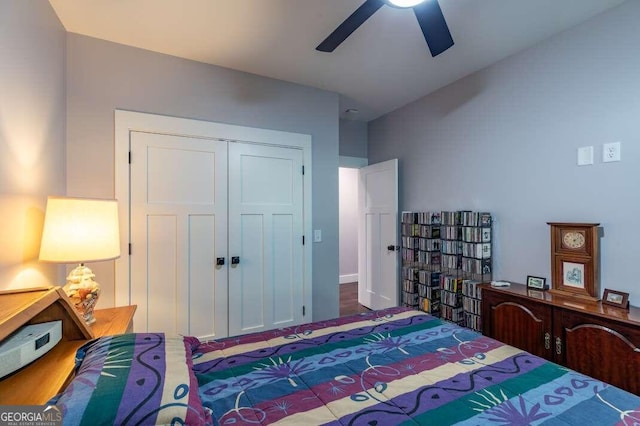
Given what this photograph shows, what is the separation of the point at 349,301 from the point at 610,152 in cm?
337

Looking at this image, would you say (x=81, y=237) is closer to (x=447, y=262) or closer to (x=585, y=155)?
(x=447, y=262)

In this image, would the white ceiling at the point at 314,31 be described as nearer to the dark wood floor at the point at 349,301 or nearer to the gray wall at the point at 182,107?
the gray wall at the point at 182,107

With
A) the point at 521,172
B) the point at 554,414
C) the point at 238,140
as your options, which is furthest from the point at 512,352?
the point at 238,140

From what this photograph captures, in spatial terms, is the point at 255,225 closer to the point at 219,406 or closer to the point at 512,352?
the point at 219,406

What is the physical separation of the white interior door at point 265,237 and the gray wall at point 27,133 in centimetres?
117

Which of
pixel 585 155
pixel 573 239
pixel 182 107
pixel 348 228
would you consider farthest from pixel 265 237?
pixel 348 228

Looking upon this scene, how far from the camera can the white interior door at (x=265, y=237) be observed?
2572 millimetres

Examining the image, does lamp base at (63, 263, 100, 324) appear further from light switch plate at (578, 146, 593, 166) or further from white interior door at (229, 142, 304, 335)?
light switch plate at (578, 146, 593, 166)

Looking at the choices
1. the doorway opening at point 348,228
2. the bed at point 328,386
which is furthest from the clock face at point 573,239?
the doorway opening at point 348,228

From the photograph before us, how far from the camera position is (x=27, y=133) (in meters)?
1.47

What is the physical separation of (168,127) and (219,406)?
6.80 feet

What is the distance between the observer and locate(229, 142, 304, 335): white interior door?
2.57 m

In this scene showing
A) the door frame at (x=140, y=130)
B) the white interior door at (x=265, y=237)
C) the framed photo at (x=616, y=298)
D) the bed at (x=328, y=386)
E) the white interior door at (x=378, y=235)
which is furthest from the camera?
the white interior door at (x=378, y=235)

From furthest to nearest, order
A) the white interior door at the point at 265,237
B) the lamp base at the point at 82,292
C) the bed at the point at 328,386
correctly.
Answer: the white interior door at the point at 265,237, the lamp base at the point at 82,292, the bed at the point at 328,386
